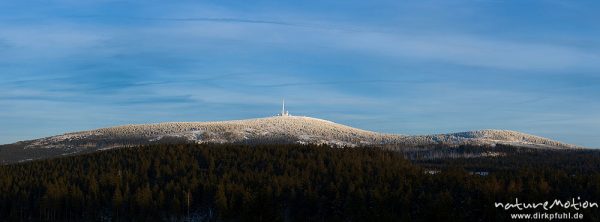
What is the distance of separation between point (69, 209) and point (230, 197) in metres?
36.8

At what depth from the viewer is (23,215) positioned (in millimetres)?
137500

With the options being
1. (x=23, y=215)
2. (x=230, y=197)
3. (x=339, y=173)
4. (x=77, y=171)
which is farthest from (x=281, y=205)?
(x=77, y=171)

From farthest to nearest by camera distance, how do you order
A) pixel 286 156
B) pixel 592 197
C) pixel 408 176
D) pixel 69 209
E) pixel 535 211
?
pixel 286 156, pixel 408 176, pixel 69 209, pixel 592 197, pixel 535 211

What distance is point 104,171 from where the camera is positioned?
17300 cm

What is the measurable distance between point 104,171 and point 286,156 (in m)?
56.4

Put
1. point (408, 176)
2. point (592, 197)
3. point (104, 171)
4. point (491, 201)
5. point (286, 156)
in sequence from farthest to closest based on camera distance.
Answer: point (286, 156) → point (104, 171) → point (408, 176) → point (592, 197) → point (491, 201)

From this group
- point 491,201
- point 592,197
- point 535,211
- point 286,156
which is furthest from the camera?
point 286,156

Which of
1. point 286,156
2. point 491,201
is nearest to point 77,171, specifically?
point 286,156

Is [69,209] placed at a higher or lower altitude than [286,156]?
lower

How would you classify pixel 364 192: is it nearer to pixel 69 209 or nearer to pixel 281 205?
pixel 281 205

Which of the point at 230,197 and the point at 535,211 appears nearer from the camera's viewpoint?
the point at 535,211

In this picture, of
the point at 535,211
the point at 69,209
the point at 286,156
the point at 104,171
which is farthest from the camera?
the point at 286,156

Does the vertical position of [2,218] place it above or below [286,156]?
below

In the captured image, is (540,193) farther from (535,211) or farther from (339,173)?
(339,173)
